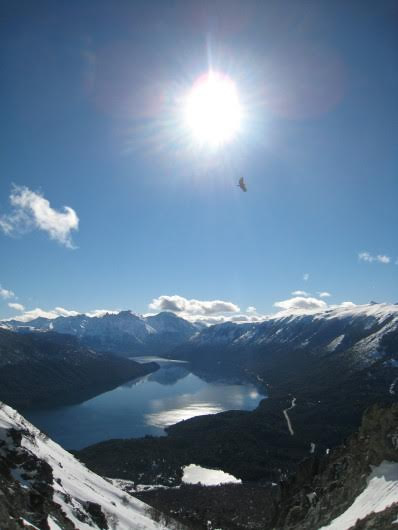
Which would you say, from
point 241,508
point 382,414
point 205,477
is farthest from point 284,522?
point 205,477

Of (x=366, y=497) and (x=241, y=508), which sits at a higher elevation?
(x=366, y=497)

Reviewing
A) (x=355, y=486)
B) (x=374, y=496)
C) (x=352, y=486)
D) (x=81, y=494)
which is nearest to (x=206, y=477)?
(x=81, y=494)

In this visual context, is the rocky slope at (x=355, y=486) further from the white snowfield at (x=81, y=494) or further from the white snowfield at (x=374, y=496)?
the white snowfield at (x=81, y=494)

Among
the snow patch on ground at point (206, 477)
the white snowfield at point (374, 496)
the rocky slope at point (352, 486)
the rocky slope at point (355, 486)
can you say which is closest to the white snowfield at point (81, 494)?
the rocky slope at point (352, 486)

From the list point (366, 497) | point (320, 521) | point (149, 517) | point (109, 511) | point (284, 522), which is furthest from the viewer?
point (149, 517)

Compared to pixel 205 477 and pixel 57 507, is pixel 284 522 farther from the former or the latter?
pixel 205 477

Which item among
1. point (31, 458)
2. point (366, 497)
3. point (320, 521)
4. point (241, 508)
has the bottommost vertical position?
point (241, 508)

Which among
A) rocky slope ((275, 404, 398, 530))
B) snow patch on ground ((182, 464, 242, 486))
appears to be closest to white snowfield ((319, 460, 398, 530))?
rocky slope ((275, 404, 398, 530))
